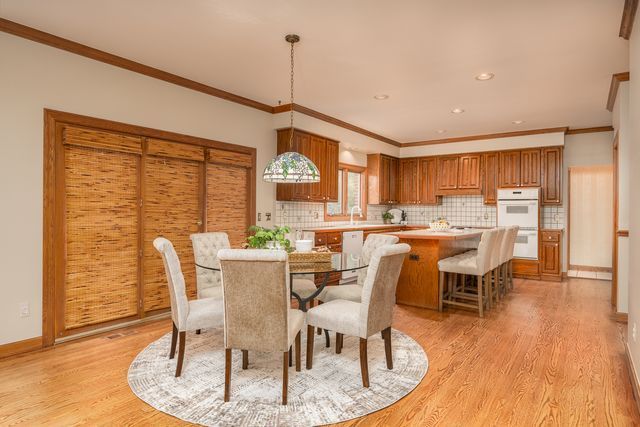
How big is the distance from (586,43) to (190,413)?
412 centimetres

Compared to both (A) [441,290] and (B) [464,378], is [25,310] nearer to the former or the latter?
(B) [464,378]

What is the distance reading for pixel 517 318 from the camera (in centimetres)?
417

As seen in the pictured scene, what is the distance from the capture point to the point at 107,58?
350cm

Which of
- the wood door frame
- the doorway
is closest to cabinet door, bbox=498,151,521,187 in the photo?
the doorway

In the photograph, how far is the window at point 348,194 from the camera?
6.79 m

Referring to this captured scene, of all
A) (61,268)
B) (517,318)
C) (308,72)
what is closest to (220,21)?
(308,72)

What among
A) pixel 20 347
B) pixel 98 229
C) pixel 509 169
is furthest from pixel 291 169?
pixel 509 169

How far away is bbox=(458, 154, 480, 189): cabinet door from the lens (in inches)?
286

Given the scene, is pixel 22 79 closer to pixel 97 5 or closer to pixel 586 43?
pixel 97 5

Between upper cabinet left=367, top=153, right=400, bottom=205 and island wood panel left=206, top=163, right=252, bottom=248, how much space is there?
3.22 meters

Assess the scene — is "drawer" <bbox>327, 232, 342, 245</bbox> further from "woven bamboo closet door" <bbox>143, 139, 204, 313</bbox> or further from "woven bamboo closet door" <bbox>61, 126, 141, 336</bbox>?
"woven bamboo closet door" <bbox>61, 126, 141, 336</bbox>

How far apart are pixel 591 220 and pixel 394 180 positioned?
381 cm

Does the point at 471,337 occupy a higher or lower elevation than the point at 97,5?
lower

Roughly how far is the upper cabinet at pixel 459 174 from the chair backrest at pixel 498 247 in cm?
260
